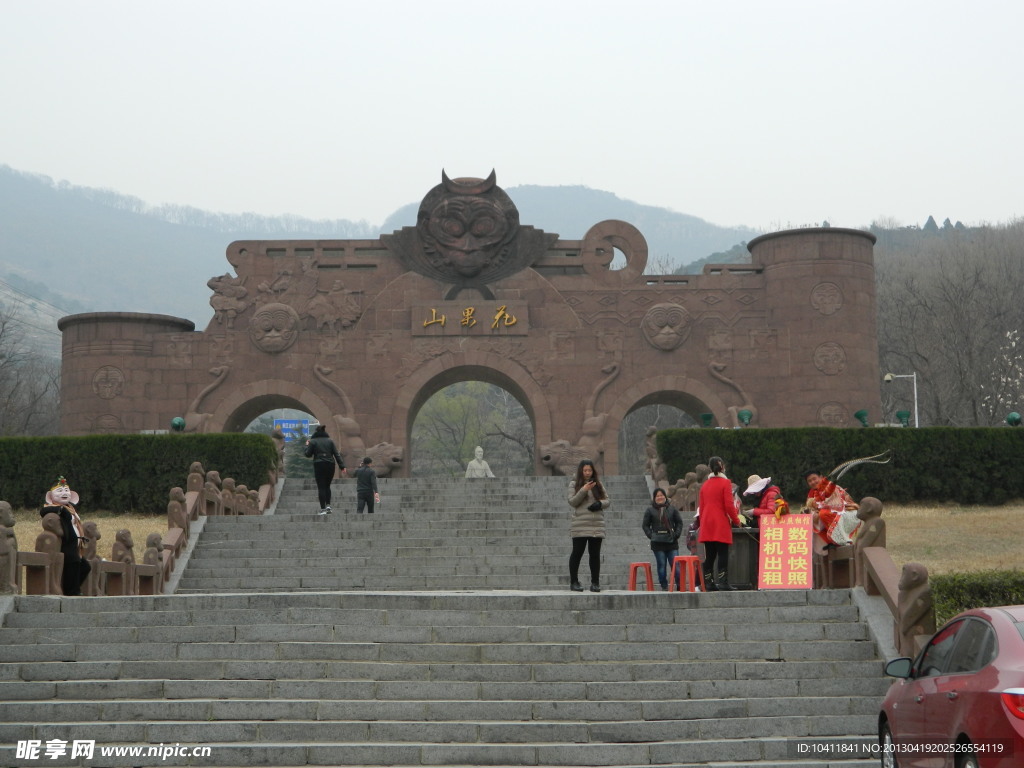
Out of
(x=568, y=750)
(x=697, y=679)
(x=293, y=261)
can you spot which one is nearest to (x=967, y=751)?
(x=568, y=750)

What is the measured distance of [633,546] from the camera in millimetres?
16625

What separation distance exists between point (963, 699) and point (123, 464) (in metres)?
17.9

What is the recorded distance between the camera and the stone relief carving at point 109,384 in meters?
25.9

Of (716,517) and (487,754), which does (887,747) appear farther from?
(716,517)

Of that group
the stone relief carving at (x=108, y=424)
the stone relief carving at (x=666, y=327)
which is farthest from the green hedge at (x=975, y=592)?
the stone relief carving at (x=108, y=424)

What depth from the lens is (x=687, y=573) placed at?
40.2ft

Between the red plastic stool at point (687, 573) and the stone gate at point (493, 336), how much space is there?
12692mm

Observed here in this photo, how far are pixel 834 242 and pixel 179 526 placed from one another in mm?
15666

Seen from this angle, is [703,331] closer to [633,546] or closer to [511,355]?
[511,355]

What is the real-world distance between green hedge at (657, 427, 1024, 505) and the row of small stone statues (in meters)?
8.07

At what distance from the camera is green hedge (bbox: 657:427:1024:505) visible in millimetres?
21516

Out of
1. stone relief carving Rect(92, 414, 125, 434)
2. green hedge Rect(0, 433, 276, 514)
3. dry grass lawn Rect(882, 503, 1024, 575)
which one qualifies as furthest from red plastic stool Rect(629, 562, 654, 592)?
stone relief carving Rect(92, 414, 125, 434)

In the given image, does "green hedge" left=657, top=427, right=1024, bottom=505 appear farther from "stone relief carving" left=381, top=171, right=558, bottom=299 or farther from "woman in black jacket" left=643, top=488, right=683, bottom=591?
"woman in black jacket" left=643, top=488, right=683, bottom=591

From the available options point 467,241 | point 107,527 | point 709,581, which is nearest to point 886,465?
point 467,241
